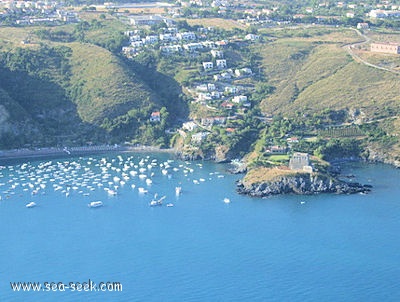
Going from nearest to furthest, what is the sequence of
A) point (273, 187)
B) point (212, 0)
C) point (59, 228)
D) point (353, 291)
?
point (353, 291), point (59, 228), point (273, 187), point (212, 0)

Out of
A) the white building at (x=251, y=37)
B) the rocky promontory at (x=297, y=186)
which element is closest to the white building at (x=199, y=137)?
the rocky promontory at (x=297, y=186)

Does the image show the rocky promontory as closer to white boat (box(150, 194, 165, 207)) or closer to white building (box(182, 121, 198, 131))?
white boat (box(150, 194, 165, 207))

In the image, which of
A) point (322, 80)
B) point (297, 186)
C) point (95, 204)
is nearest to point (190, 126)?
point (322, 80)

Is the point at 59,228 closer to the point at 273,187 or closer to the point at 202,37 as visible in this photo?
the point at 273,187

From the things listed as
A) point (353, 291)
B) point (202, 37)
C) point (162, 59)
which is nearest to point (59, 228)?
point (353, 291)

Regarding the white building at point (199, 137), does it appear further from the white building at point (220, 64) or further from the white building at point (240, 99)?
the white building at point (220, 64)
